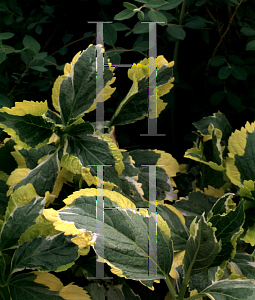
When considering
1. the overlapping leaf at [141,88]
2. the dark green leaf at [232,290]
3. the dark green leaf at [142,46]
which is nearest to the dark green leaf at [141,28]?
the dark green leaf at [142,46]

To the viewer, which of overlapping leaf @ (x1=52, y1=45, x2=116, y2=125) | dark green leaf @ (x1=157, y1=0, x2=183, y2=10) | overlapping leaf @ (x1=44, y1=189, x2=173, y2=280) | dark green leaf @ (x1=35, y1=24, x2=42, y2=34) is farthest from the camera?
dark green leaf @ (x1=35, y1=24, x2=42, y2=34)

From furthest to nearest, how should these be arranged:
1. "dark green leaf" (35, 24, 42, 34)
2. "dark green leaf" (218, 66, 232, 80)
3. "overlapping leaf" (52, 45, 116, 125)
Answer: "dark green leaf" (35, 24, 42, 34) → "dark green leaf" (218, 66, 232, 80) → "overlapping leaf" (52, 45, 116, 125)

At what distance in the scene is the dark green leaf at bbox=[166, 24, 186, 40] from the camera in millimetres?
695

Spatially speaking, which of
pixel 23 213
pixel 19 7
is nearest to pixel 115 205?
pixel 23 213

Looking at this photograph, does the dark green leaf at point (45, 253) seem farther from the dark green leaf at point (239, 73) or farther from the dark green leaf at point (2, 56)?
the dark green leaf at point (239, 73)

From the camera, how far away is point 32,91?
0.89 metres

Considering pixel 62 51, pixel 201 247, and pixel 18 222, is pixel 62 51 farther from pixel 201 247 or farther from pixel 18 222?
pixel 201 247

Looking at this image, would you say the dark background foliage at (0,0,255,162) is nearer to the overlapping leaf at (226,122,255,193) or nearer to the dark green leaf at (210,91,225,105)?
the dark green leaf at (210,91,225,105)

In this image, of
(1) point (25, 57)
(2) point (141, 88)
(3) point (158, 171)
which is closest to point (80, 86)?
(2) point (141, 88)

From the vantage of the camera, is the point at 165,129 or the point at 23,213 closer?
the point at 23,213

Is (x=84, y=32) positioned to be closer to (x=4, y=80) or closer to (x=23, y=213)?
(x=4, y=80)

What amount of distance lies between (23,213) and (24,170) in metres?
0.09

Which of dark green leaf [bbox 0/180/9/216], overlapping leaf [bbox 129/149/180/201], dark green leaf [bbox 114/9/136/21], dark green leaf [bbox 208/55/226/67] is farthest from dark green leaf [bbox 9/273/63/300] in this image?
dark green leaf [bbox 208/55/226/67]

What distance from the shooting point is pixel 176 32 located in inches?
27.7
